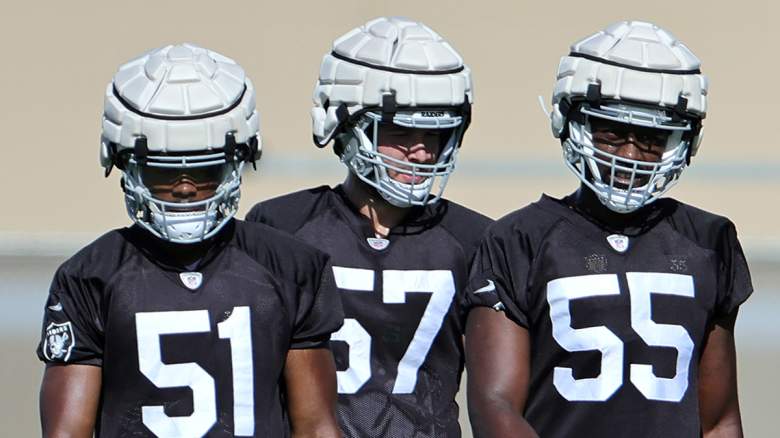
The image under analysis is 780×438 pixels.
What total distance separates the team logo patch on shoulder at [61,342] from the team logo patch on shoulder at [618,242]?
1176 millimetres

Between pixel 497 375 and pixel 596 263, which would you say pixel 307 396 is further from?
pixel 596 263

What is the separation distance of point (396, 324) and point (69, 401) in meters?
0.93

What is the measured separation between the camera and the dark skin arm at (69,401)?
137 inches

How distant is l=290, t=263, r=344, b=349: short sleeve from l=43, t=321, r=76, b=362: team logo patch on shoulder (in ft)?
1.50

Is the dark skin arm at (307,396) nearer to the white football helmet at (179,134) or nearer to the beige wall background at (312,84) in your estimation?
the white football helmet at (179,134)

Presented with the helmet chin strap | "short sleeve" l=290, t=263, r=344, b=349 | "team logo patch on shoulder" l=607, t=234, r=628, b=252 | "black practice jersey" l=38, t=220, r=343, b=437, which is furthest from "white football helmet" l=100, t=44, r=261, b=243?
"team logo patch on shoulder" l=607, t=234, r=628, b=252

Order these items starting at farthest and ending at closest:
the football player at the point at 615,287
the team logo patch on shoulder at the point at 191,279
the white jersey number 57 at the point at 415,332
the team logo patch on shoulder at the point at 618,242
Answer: the white jersey number 57 at the point at 415,332, the team logo patch on shoulder at the point at 618,242, the football player at the point at 615,287, the team logo patch on shoulder at the point at 191,279

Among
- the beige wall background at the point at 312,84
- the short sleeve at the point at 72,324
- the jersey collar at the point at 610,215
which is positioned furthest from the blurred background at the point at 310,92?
the short sleeve at the point at 72,324

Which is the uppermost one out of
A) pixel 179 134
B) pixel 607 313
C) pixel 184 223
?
pixel 179 134

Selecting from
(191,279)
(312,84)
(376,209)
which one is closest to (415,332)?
(376,209)

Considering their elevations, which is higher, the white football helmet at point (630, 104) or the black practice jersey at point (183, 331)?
the white football helmet at point (630, 104)

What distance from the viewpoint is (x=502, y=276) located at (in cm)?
375

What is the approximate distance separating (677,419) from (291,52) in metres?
6.19

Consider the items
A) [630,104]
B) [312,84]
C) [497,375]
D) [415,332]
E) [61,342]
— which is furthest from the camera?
[312,84]
